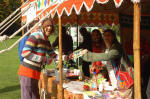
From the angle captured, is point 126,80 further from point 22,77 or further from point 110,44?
point 22,77

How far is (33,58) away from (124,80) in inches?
53.2

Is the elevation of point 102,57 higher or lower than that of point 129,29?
lower

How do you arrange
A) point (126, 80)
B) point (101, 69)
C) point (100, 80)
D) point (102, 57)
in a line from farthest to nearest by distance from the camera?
point (101, 69), point (100, 80), point (102, 57), point (126, 80)

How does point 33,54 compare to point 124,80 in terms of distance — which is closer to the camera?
point 124,80

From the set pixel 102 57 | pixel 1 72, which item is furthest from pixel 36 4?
pixel 1 72

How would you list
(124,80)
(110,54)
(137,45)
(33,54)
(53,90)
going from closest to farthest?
(137,45) → (124,80) → (110,54) → (33,54) → (53,90)

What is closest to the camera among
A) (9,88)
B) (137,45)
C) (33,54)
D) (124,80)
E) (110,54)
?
(137,45)

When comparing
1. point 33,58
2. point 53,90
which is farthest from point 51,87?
point 33,58

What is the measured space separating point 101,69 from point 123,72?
72cm

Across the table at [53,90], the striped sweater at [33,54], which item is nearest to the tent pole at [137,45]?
the table at [53,90]

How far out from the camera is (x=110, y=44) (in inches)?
132

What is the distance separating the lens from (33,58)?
329cm

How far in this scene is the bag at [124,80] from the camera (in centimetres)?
293

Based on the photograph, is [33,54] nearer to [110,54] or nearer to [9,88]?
[110,54]
